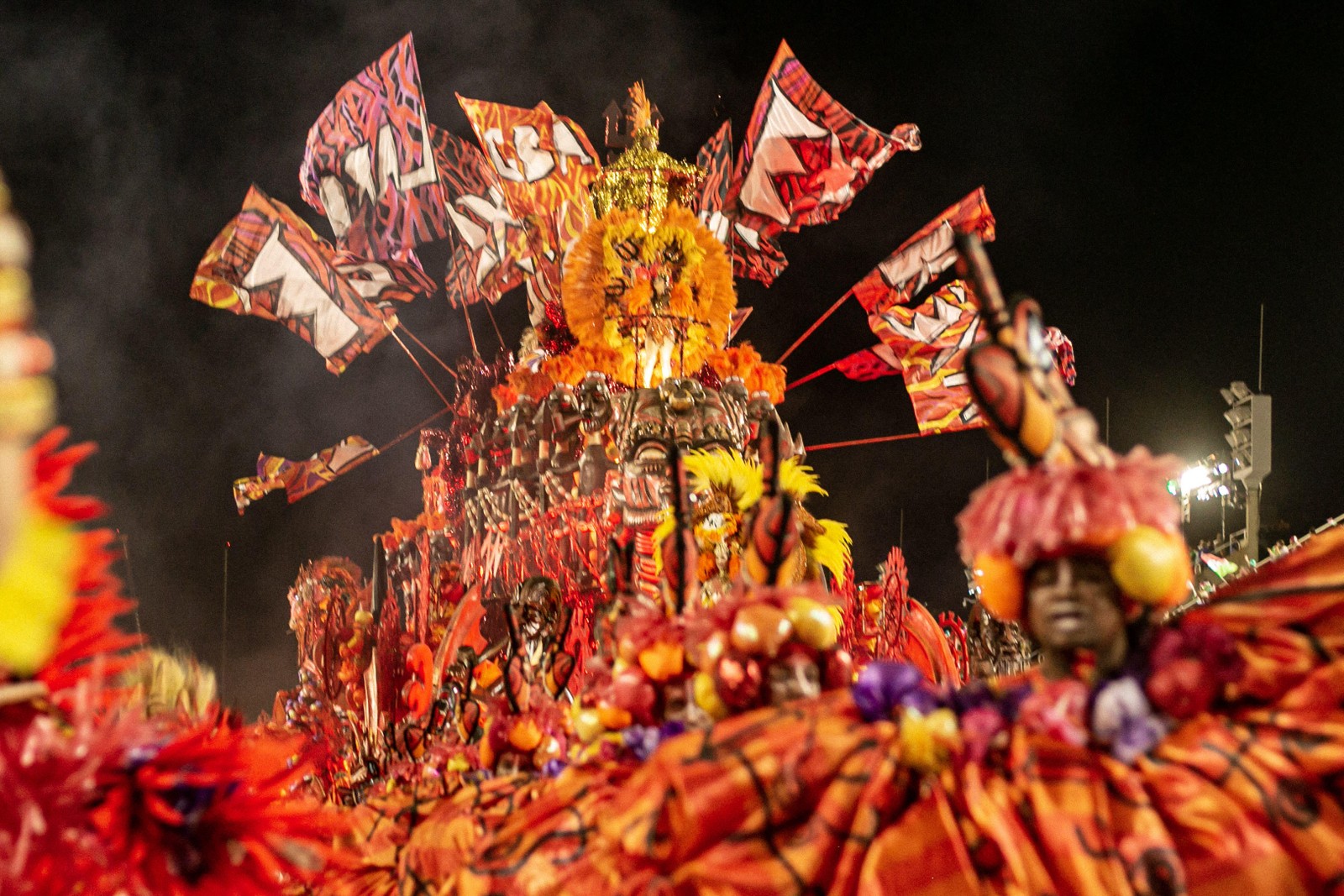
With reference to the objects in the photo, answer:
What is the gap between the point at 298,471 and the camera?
12180 millimetres

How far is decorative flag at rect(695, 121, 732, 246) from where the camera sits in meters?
13.1

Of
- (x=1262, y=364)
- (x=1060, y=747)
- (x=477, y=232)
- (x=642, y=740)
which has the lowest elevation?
(x=642, y=740)

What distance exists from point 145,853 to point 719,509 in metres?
5.82

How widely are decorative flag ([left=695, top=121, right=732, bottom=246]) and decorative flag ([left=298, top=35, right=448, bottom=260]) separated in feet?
11.3

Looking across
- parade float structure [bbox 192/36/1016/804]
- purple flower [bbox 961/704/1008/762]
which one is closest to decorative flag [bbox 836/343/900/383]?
parade float structure [bbox 192/36/1016/804]

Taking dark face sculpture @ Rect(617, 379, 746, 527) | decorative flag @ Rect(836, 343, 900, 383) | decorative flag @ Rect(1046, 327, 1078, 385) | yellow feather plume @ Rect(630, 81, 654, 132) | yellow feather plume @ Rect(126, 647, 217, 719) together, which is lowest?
yellow feather plume @ Rect(126, 647, 217, 719)

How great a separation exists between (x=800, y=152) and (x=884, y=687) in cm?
935

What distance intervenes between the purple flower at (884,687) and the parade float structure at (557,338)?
4841 mm

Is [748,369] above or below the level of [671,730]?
above

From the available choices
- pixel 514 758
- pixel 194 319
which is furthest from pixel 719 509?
pixel 194 319

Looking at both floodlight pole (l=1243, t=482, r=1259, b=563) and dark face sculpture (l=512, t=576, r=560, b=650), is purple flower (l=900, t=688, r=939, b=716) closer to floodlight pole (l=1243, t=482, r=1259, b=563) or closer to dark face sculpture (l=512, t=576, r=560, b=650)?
dark face sculpture (l=512, t=576, r=560, b=650)

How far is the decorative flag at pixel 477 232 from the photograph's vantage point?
1191 cm

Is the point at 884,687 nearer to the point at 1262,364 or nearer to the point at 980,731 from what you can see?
the point at 980,731

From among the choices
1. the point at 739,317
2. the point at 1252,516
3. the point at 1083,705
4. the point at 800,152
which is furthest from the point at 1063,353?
the point at 1083,705
